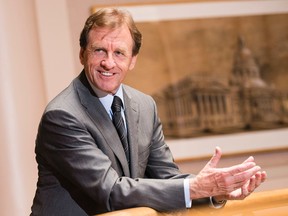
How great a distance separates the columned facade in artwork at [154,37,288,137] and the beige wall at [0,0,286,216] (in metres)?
0.81

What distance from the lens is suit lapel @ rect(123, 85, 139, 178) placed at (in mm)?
2494

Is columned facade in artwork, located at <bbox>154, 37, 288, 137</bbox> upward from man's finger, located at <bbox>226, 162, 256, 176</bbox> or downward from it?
downward

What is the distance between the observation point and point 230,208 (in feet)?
7.89

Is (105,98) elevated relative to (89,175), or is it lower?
elevated

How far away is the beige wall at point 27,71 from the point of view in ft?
12.9

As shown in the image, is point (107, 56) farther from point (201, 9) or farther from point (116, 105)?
point (201, 9)

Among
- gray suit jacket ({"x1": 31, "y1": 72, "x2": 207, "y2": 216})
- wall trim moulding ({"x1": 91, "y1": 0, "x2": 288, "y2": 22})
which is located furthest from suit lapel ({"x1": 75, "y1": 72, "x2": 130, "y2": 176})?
wall trim moulding ({"x1": 91, "y1": 0, "x2": 288, "y2": 22})

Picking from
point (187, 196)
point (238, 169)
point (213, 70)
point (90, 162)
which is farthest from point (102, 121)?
point (213, 70)

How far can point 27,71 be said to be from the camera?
4.23 m

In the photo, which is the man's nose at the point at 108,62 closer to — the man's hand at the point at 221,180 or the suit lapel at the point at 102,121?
the suit lapel at the point at 102,121

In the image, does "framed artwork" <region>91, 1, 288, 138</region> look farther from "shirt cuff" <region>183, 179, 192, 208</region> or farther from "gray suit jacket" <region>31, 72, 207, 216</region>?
"shirt cuff" <region>183, 179, 192, 208</region>

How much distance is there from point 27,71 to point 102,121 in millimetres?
1950

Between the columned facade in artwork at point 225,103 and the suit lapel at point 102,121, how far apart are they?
2227 mm

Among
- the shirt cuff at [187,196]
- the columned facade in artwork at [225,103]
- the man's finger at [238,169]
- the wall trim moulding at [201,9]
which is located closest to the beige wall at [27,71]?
the wall trim moulding at [201,9]
